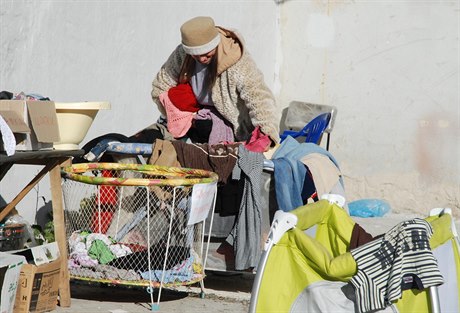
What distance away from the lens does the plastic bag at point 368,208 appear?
30.3ft

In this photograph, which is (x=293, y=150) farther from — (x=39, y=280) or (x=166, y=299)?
(x=39, y=280)

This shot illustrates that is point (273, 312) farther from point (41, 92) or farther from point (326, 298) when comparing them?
point (41, 92)

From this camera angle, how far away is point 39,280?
5273 mm

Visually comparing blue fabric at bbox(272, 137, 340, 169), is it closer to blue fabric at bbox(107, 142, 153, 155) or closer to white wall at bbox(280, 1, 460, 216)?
blue fabric at bbox(107, 142, 153, 155)

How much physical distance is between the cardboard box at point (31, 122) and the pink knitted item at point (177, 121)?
1.39 metres

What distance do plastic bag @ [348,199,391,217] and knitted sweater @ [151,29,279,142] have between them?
9.71 feet

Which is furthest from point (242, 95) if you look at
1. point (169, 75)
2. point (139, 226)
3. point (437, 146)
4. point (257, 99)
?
point (437, 146)

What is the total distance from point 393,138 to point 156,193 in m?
4.21

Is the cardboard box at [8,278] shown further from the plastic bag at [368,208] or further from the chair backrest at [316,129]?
the plastic bag at [368,208]

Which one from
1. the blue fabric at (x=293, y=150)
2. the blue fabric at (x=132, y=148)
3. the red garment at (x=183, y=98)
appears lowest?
the blue fabric at (x=293, y=150)

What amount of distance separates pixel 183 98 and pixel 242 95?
1.55 ft

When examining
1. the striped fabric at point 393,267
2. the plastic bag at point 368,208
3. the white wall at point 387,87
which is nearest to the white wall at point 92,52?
the white wall at point 387,87

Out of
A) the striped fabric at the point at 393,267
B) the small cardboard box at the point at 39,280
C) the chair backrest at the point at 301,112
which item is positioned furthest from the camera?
the chair backrest at the point at 301,112

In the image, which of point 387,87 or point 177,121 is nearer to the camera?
point 177,121
